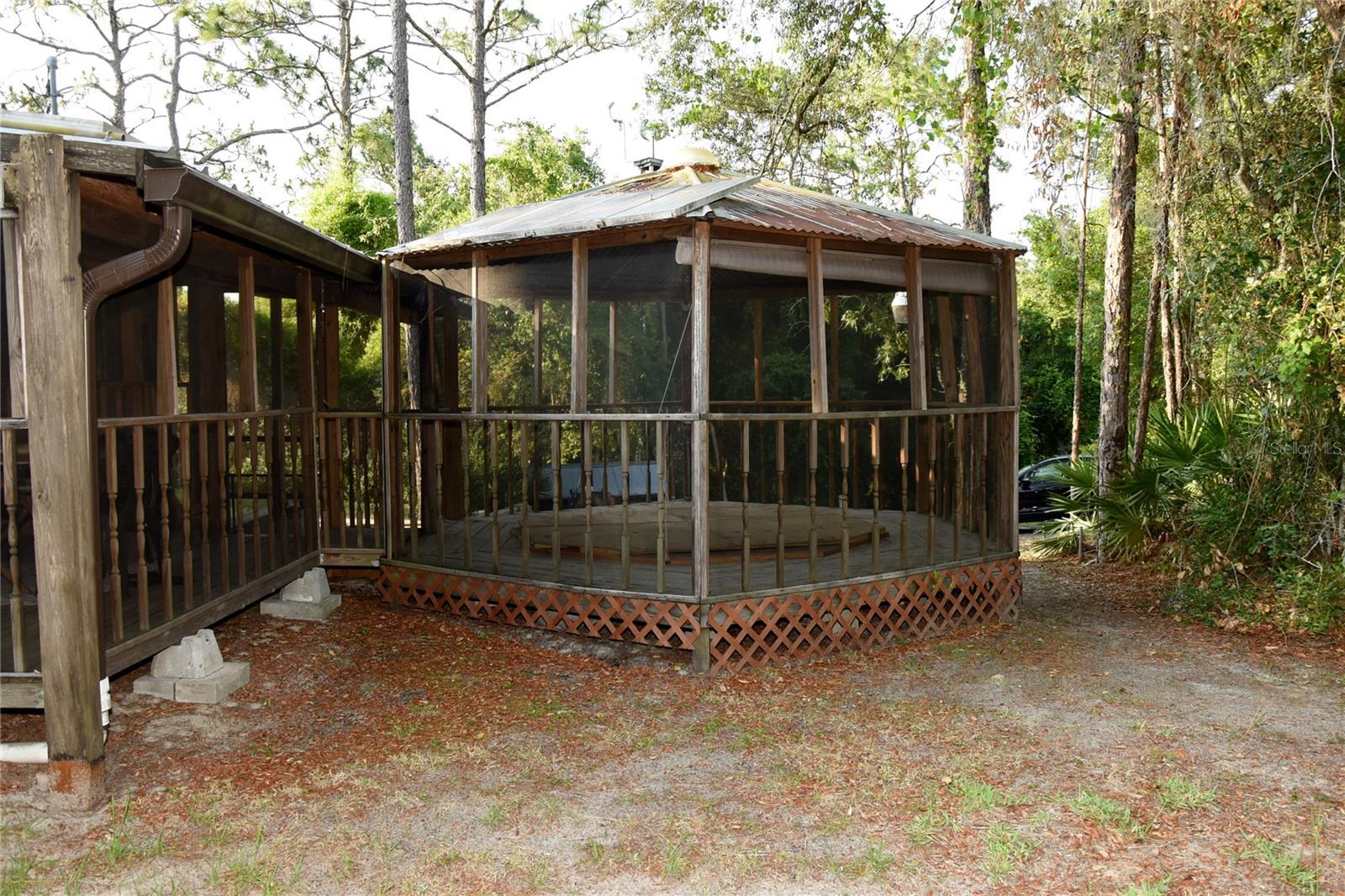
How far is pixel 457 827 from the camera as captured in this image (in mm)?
3900

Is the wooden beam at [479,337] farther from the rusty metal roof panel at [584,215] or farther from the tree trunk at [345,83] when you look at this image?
the tree trunk at [345,83]

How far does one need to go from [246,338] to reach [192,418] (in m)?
1.26

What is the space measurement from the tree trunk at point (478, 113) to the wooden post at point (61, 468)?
10141 millimetres

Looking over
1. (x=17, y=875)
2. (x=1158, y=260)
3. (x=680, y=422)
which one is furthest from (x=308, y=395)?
(x=1158, y=260)


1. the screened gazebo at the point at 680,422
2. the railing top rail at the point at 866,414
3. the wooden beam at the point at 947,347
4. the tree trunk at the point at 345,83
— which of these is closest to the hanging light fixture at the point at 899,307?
the screened gazebo at the point at 680,422

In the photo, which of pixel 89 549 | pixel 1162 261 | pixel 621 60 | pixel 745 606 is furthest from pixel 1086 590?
pixel 621 60

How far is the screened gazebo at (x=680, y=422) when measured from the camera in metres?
6.09

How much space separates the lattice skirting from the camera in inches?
239

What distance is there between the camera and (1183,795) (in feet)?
13.5

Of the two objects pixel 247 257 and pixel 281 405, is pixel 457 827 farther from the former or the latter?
pixel 281 405

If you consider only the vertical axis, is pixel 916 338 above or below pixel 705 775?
above

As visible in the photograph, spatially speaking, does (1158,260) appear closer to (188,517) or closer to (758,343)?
(758,343)

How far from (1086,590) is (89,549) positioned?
7893mm

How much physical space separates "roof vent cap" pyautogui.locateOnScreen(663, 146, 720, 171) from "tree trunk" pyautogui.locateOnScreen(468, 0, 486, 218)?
20.3 feet
